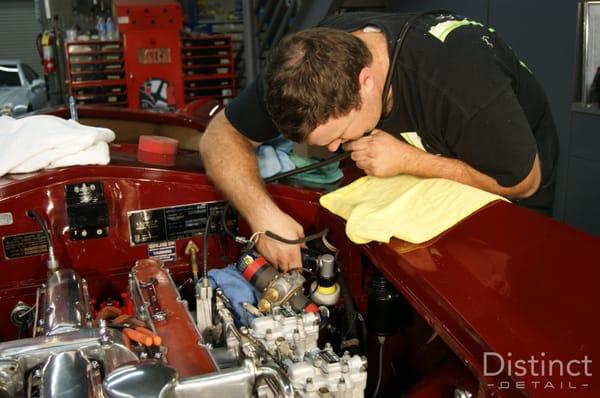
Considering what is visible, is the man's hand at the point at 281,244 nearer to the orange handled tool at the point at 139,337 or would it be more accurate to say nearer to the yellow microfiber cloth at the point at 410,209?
the yellow microfiber cloth at the point at 410,209

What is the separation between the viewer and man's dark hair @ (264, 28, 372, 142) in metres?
1.20

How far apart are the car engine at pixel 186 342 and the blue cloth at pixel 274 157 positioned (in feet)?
1.16

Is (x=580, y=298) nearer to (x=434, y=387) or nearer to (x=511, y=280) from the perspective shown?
(x=511, y=280)

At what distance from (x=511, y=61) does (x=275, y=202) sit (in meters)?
0.71

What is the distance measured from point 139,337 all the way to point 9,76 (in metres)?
7.52

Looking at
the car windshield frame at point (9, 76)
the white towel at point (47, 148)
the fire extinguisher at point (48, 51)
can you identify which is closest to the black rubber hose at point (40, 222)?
the white towel at point (47, 148)

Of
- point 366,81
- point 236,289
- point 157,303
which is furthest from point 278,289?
point 366,81

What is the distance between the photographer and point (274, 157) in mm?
1646

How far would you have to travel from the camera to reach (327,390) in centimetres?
89

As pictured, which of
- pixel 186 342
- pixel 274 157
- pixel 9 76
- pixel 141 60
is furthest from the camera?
pixel 9 76

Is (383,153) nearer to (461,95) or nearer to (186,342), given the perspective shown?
(461,95)

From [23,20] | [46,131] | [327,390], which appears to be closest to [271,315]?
[327,390]

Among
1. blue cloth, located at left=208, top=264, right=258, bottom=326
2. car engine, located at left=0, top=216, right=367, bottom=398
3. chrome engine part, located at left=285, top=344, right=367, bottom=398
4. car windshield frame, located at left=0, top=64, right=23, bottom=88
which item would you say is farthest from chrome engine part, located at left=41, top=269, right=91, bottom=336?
car windshield frame, located at left=0, top=64, right=23, bottom=88

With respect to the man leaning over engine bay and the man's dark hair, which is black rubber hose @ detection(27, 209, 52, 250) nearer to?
the man leaning over engine bay
